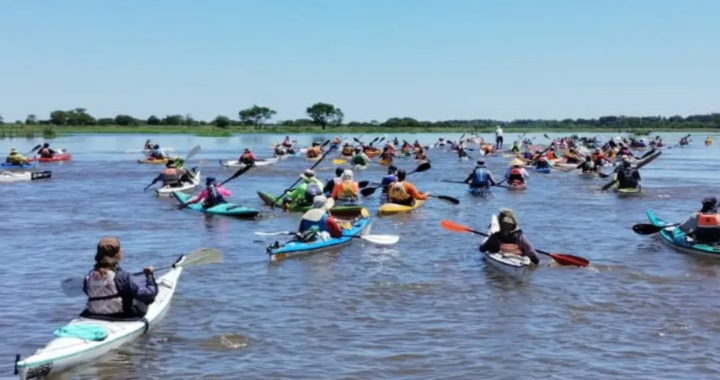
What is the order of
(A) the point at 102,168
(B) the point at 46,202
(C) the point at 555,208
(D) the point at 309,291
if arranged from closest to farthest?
1. (D) the point at 309,291
2. (C) the point at 555,208
3. (B) the point at 46,202
4. (A) the point at 102,168

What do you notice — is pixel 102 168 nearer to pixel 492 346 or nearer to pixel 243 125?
pixel 492 346

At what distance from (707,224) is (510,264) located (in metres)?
4.11

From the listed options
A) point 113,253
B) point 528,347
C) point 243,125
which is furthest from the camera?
point 243,125

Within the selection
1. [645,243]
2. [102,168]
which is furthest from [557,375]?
[102,168]

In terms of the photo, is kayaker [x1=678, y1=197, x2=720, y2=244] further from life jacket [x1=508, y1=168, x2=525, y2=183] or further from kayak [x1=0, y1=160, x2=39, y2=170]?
kayak [x1=0, y1=160, x2=39, y2=170]

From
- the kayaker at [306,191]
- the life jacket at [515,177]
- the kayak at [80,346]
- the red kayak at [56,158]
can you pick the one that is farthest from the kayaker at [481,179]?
the red kayak at [56,158]

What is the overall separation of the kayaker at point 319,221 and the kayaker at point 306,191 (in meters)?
4.57

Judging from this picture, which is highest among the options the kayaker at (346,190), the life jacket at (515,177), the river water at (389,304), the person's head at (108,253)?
the person's head at (108,253)

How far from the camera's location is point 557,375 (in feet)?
27.1

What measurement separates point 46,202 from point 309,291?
15489 mm

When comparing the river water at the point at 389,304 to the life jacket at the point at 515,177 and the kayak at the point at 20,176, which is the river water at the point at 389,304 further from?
the kayak at the point at 20,176

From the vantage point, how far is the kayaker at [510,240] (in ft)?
40.9

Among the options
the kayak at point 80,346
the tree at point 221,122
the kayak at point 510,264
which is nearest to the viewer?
the kayak at point 80,346

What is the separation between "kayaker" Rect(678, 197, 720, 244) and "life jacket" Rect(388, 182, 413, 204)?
802 cm
